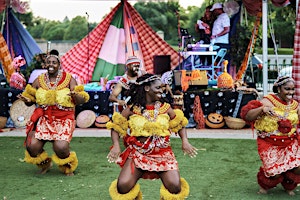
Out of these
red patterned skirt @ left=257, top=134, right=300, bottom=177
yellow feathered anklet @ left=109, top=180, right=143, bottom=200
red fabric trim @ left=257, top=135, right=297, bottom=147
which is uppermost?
red fabric trim @ left=257, top=135, right=297, bottom=147

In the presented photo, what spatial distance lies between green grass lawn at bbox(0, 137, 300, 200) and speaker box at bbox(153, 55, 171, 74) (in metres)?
4.24

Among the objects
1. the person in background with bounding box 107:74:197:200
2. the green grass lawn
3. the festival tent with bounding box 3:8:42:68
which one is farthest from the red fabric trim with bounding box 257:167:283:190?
the festival tent with bounding box 3:8:42:68

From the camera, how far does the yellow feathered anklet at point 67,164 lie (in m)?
6.79

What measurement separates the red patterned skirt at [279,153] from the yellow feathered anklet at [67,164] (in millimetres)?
2357

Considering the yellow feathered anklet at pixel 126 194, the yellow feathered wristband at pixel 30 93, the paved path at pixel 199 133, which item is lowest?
the paved path at pixel 199 133

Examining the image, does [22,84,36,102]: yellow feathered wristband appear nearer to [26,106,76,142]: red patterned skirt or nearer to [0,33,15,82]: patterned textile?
[26,106,76,142]: red patterned skirt

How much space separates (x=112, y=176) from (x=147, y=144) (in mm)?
2127

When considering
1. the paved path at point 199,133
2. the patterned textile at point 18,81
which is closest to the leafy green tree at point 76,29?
the patterned textile at point 18,81

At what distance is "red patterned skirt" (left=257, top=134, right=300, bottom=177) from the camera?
5719 millimetres

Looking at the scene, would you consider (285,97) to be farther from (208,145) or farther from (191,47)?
(191,47)

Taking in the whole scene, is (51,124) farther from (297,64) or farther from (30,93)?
(297,64)

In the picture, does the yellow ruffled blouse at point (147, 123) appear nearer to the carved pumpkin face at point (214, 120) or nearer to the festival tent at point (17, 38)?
the carved pumpkin face at point (214, 120)

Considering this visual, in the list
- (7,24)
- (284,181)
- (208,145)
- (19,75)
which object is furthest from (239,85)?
(7,24)

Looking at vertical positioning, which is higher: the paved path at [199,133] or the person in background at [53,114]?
the person in background at [53,114]
